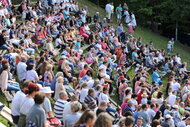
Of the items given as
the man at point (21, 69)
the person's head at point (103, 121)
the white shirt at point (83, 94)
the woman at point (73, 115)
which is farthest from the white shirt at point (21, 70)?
the person's head at point (103, 121)

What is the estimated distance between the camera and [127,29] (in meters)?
29.1

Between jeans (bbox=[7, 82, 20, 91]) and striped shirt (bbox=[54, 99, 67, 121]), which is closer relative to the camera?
striped shirt (bbox=[54, 99, 67, 121])

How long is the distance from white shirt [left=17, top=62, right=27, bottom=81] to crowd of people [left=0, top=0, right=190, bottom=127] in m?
0.03

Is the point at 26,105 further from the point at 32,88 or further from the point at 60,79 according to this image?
the point at 60,79

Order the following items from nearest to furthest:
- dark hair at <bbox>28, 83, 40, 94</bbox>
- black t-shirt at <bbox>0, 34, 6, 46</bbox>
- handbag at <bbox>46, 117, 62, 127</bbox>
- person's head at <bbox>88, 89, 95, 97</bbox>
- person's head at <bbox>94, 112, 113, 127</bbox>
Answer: person's head at <bbox>94, 112, 113, 127</bbox>
dark hair at <bbox>28, 83, 40, 94</bbox>
handbag at <bbox>46, 117, 62, 127</bbox>
person's head at <bbox>88, 89, 95, 97</bbox>
black t-shirt at <bbox>0, 34, 6, 46</bbox>

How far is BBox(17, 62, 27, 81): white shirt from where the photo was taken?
12156mm

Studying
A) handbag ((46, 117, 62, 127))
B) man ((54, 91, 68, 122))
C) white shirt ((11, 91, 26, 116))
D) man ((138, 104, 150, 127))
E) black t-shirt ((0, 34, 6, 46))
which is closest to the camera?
white shirt ((11, 91, 26, 116))

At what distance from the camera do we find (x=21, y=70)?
40.0 ft

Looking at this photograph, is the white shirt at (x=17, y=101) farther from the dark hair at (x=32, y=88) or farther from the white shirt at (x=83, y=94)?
the white shirt at (x=83, y=94)

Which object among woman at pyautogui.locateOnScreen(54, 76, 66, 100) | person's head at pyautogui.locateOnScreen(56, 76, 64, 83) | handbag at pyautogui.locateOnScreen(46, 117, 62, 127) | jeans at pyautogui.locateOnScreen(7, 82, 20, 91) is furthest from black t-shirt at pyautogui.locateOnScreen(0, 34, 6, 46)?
handbag at pyautogui.locateOnScreen(46, 117, 62, 127)

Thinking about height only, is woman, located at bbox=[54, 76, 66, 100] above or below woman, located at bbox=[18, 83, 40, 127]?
below

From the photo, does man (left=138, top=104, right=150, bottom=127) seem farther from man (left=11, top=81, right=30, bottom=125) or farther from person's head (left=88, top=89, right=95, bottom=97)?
man (left=11, top=81, right=30, bottom=125)

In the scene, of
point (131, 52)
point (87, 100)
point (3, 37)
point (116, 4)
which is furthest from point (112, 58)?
point (116, 4)

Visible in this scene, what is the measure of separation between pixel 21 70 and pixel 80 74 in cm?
287
